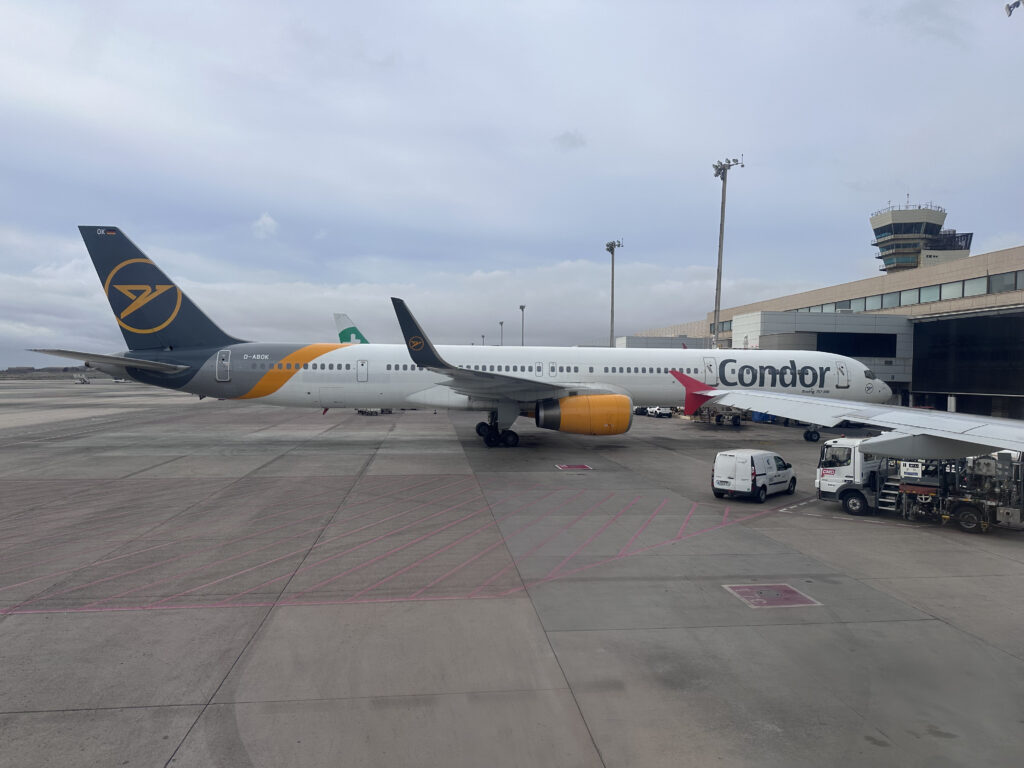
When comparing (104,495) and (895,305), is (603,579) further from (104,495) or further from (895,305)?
(895,305)

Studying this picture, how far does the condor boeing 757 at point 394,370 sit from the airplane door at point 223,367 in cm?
4

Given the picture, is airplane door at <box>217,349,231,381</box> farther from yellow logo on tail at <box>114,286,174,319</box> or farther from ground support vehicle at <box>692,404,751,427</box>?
ground support vehicle at <box>692,404,751,427</box>

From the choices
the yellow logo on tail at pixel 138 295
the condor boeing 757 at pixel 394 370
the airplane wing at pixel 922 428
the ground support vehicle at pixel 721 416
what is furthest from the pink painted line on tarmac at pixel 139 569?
the ground support vehicle at pixel 721 416

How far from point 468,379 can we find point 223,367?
35.8 ft

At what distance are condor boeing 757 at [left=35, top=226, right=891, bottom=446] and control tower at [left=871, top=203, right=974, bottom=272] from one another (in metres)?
56.1

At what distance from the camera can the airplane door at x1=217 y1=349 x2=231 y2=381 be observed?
24.3 m

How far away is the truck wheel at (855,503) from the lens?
1432cm

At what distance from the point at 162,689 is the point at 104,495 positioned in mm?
11820

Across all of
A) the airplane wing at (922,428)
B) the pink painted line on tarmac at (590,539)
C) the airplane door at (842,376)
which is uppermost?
the airplane door at (842,376)

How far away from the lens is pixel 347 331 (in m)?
46.5

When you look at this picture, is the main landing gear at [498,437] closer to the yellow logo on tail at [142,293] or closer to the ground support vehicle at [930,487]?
the ground support vehicle at [930,487]

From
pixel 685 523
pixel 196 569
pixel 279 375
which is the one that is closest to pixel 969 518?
pixel 685 523

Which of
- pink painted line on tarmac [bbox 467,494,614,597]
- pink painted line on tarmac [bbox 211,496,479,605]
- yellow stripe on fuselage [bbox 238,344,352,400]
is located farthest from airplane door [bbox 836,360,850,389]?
yellow stripe on fuselage [bbox 238,344,352,400]

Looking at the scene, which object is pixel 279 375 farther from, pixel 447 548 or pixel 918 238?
pixel 918 238
